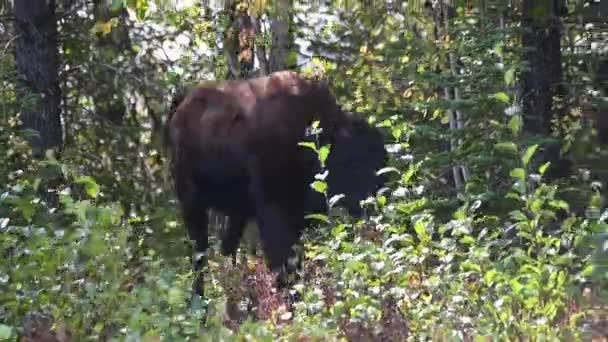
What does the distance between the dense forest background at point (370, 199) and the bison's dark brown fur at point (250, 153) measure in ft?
1.00

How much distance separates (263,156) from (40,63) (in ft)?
10.2


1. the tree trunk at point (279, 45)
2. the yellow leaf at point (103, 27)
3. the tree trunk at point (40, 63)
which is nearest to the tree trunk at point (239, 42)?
the tree trunk at point (279, 45)

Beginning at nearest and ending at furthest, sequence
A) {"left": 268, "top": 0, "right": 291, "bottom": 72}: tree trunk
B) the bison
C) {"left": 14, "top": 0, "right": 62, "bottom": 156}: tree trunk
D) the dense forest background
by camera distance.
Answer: the dense forest background, the bison, {"left": 14, "top": 0, "right": 62, "bottom": 156}: tree trunk, {"left": 268, "top": 0, "right": 291, "bottom": 72}: tree trunk

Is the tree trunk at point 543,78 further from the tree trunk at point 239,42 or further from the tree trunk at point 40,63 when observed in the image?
A: the tree trunk at point 40,63

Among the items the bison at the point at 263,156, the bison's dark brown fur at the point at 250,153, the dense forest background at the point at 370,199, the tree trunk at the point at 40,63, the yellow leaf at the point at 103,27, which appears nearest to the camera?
the dense forest background at the point at 370,199

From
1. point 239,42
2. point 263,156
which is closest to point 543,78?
point 263,156

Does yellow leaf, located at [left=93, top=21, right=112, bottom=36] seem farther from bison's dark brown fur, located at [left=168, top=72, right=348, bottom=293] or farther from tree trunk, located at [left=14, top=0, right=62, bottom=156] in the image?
bison's dark brown fur, located at [left=168, top=72, right=348, bottom=293]

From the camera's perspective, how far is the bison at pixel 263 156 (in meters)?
9.77

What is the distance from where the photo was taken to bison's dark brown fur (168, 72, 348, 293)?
9930mm

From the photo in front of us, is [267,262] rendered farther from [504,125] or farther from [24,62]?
[24,62]

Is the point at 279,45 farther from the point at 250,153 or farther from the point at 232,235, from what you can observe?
the point at 250,153

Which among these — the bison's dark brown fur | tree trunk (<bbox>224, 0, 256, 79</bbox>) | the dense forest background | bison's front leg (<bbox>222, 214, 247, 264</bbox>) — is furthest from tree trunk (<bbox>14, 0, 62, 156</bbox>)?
bison's front leg (<bbox>222, 214, 247, 264</bbox>)

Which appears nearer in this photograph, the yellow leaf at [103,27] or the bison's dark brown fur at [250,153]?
the bison's dark brown fur at [250,153]

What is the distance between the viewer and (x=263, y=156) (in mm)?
10078
